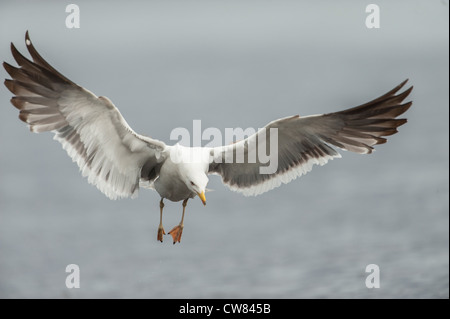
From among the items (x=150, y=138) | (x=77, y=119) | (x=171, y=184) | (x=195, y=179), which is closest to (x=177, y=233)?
(x=171, y=184)

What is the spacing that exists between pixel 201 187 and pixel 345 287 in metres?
4.92

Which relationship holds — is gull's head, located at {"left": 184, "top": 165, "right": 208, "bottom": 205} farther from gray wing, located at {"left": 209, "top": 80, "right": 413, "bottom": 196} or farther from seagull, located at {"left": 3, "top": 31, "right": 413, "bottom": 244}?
gray wing, located at {"left": 209, "top": 80, "right": 413, "bottom": 196}

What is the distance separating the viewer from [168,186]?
671 cm

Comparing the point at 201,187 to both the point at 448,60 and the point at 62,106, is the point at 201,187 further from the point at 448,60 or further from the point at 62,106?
the point at 448,60

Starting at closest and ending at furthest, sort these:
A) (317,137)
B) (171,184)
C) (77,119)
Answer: (77,119)
(171,184)
(317,137)

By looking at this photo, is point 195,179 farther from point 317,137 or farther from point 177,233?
point 317,137

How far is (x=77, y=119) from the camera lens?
6.36m

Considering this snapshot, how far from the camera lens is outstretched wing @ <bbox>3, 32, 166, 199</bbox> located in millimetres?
6215

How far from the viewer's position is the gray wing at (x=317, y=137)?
6.54m

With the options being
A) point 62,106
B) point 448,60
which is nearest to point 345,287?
point 62,106

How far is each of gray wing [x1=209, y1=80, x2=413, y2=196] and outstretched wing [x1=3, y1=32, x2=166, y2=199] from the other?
764mm

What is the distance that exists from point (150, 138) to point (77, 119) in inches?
24.4

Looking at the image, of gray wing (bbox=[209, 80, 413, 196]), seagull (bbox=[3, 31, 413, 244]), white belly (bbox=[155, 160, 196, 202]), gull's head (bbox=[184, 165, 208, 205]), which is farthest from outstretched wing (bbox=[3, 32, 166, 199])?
gray wing (bbox=[209, 80, 413, 196])

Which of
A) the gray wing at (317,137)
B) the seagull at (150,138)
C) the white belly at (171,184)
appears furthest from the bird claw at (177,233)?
the gray wing at (317,137)
